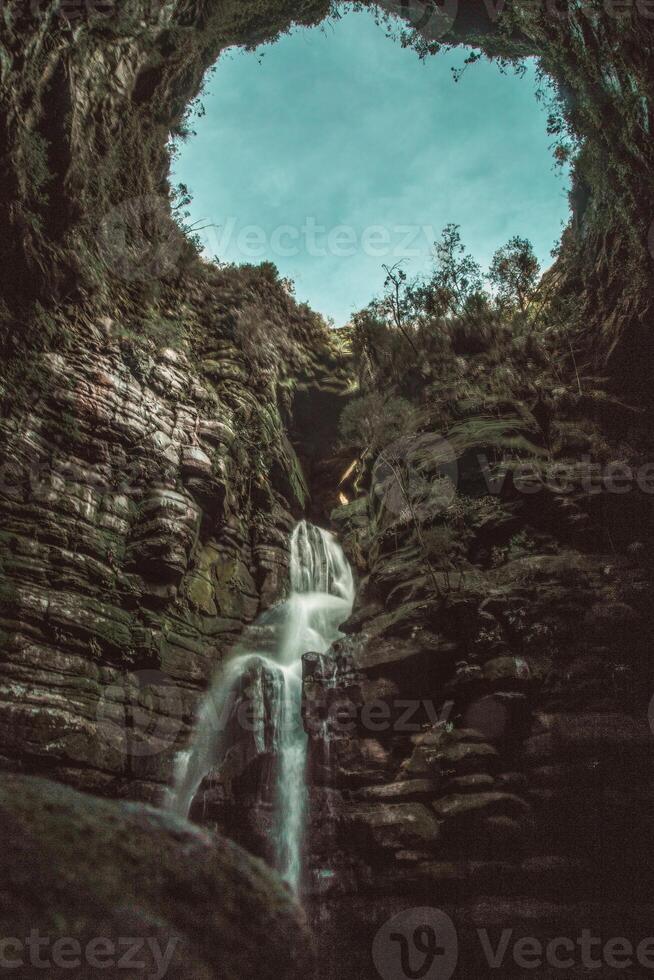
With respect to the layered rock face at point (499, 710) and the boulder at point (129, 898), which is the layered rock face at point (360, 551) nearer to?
the layered rock face at point (499, 710)

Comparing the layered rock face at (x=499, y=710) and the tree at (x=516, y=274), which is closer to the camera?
the layered rock face at (x=499, y=710)

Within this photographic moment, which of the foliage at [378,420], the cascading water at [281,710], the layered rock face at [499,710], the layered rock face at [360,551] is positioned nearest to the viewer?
the layered rock face at [499,710]

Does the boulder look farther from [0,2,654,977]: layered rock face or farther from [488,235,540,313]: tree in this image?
[488,235,540,313]: tree

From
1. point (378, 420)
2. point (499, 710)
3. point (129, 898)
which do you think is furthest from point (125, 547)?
point (129, 898)

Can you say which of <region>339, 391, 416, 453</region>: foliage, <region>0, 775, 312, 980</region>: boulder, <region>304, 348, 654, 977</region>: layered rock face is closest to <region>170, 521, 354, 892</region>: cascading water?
<region>304, 348, 654, 977</region>: layered rock face

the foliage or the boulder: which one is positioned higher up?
the foliage

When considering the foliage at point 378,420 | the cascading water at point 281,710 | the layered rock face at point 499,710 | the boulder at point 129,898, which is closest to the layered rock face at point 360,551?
the layered rock face at point 499,710

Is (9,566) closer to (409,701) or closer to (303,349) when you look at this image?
(409,701)

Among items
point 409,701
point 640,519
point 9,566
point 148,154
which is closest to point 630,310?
point 640,519

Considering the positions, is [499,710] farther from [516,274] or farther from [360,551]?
[516,274]

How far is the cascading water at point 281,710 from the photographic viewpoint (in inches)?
401

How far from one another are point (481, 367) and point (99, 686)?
12.5 meters

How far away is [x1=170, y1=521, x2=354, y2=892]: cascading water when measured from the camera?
10188 millimetres

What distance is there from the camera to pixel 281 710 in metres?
11.9
